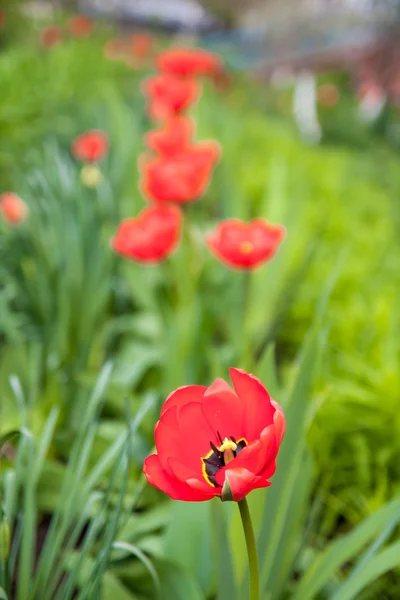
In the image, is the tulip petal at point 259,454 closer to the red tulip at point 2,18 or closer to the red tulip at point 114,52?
the red tulip at point 2,18

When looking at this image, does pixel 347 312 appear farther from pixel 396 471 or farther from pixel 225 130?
pixel 225 130

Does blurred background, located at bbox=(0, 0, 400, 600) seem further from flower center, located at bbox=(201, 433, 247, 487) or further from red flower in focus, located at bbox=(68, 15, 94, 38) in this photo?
red flower in focus, located at bbox=(68, 15, 94, 38)

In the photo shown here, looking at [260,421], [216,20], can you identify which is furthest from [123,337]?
[216,20]

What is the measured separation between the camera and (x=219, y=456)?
0.46m

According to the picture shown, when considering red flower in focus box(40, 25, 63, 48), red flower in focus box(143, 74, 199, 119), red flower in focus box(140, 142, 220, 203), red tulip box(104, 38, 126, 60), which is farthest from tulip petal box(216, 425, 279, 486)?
red tulip box(104, 38, 126, 60)

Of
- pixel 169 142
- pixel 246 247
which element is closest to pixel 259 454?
pixel 246 247

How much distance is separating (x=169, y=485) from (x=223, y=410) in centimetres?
7

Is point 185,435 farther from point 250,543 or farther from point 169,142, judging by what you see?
point 169,142

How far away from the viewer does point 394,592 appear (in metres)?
0.82

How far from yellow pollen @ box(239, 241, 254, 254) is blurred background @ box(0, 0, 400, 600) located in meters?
0.13

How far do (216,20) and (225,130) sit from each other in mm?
4119

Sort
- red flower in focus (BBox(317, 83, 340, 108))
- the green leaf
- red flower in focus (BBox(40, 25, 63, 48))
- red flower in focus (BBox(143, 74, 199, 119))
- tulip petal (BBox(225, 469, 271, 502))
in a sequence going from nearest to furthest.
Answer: tulip petal (BBox(225, 469, 271, 502)), the green leaf, red flower in focus (BBox(143, 74, 199, 119)), red flower in focus (BBox(40, 25, 63, 48)), red flower in focus (BBox(317, 83, 340, 108))

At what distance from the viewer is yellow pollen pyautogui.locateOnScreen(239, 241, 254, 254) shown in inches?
37.8

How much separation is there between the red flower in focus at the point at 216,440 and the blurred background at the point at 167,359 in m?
0.15
